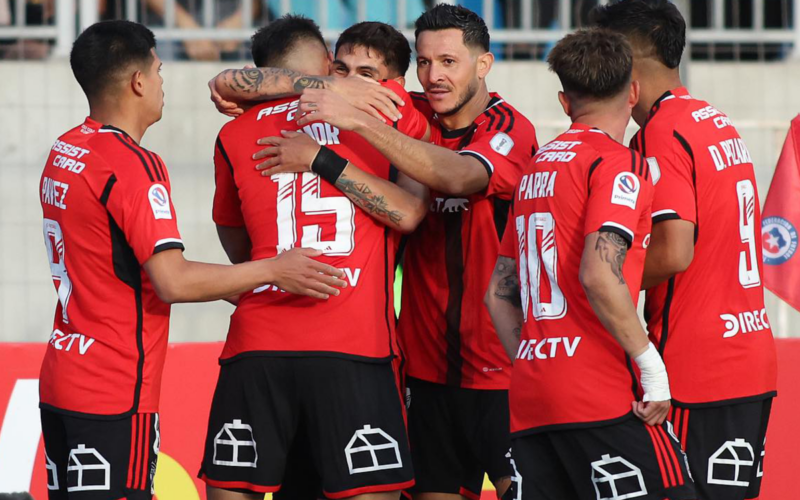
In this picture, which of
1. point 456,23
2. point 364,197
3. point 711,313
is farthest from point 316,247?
point 711,313

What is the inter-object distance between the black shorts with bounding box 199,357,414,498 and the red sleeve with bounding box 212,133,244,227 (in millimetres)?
765

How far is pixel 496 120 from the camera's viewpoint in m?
4.86

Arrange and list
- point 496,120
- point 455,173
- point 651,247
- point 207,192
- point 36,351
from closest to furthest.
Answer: point 651,247 < point 455,173 < point 496,120 < point 36,351 < point 207,192

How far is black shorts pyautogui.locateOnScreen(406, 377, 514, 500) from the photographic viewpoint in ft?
15.7

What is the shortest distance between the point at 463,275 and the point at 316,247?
0.78 m

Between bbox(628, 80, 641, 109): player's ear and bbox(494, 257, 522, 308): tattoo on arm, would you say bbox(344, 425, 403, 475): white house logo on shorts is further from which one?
bbox(628, 80, 641, 109): player's ear

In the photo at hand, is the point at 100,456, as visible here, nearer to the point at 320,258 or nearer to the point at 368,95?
the point at 320,258

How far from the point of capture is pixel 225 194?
4777 mm

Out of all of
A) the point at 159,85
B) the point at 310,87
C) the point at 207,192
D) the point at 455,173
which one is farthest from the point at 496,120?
the point at 207,192

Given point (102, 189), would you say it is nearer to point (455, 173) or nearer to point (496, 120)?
point (455, 173)

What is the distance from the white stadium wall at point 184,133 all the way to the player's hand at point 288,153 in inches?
252

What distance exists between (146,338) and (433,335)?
1275 mm

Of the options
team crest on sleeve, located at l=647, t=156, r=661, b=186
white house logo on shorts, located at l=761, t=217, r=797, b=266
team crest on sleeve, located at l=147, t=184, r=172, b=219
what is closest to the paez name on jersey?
team crest on sleeve, located at l=647, t=156, r=661, b=186

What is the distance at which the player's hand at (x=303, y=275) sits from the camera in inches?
167
